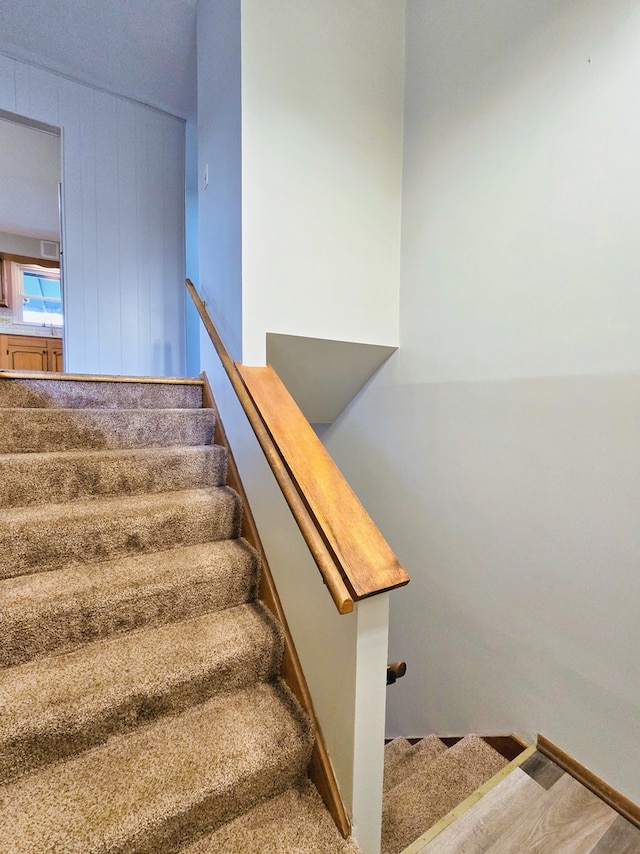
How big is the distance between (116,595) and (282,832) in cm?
76

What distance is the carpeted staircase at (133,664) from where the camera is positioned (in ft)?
3.05

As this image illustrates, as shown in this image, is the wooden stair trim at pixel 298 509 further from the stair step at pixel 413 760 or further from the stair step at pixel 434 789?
the stair step at pixel 413 760

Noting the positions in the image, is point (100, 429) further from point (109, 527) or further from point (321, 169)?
point (321, 169)

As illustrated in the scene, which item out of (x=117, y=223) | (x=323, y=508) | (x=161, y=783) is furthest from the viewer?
(x=117, y=223)

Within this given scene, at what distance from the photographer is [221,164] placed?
6.25 feet

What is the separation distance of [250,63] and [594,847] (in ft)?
9.59

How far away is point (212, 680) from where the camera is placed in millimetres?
1193

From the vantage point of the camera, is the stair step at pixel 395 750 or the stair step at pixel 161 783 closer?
the stair step at pixel 161 783

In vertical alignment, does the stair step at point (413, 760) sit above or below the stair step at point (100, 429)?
below

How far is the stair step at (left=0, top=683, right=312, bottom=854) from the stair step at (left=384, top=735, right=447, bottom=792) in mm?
669

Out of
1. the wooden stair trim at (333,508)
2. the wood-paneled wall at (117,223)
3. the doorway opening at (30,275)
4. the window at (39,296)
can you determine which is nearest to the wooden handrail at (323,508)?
the wooden stair trim at (333,508)

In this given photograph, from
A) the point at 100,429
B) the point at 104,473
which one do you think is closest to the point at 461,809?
the point at 104,473

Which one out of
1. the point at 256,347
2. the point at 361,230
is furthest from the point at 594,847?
the point at 361,230

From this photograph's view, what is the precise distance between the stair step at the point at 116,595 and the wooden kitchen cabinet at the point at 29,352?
4.60 meters
